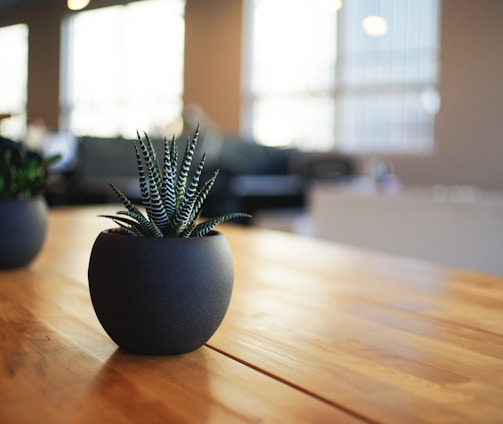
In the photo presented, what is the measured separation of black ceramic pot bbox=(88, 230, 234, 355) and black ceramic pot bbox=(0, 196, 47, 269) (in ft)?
1.71

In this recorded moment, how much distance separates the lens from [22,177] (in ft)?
4.09

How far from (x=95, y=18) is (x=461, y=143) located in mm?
7373

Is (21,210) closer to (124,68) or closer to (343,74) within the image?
(343,74)

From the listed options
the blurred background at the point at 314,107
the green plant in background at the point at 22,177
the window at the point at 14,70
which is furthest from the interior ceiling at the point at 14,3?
the green plant in background at the point at 22,177

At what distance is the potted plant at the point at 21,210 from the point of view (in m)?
1.18

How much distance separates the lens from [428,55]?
764 centimetres

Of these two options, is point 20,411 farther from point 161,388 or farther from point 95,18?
point 95,18

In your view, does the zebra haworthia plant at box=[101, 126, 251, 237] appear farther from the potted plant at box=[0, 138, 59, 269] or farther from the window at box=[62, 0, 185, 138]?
the window at box=[62, 0, 185, 138]

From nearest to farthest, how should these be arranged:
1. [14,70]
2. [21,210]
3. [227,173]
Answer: [21,210] < [227,173] < [14,70]

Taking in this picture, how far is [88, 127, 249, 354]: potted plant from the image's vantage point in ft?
2.25

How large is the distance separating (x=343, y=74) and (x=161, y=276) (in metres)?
7.95

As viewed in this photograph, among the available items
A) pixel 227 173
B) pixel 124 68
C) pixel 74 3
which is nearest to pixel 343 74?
pixel 227 173

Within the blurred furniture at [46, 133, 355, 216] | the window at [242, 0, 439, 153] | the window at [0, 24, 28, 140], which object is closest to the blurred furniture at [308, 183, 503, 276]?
the blurred furniture at [46, 133, 355, 216]

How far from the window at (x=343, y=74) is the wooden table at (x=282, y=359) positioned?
21.1 ft
